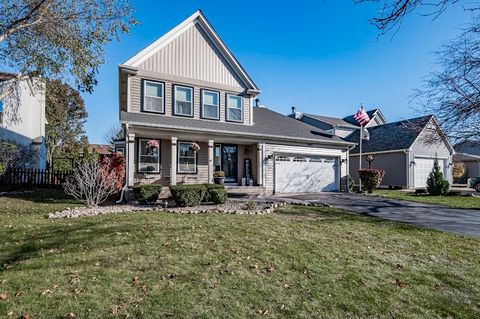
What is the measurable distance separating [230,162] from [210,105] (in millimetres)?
3254

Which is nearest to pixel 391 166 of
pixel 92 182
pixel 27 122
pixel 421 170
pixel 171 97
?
pixel 421 170

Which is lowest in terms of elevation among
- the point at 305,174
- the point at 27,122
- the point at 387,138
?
the point at 305,174

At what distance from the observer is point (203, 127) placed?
14219mm

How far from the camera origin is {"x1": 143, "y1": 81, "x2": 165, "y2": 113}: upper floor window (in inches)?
552

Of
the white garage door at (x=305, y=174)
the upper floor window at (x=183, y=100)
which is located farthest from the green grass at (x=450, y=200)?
the upper floor window at (x=183, y=100)

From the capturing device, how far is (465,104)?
19.5 feet

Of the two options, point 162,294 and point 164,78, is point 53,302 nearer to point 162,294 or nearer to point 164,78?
point 162,294

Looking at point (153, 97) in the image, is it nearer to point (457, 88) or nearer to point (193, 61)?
point (193, 61)

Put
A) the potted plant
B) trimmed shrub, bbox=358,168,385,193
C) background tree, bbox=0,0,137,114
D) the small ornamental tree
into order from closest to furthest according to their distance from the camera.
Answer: background tree, bbox=0,0,137,114 < the potted plant < trimmed shrub, bbox=358,168,385,193 < the small ornamental tree

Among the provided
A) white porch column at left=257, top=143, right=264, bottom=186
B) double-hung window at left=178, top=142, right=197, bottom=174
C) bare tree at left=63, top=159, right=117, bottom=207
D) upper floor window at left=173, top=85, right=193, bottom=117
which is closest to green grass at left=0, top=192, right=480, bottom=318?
bare tree at left=63, top=159, right=117, bottom=207

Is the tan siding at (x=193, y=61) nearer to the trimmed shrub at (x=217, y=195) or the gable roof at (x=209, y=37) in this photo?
the gable roof at (x=209, y=37)

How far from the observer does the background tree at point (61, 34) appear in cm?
988

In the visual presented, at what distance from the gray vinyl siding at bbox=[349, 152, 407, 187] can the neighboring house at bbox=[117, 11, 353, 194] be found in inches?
330

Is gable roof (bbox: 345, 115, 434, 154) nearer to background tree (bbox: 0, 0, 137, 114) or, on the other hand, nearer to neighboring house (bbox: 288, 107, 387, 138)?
neighboring house (bbox: 288, 107, 387, 138)
